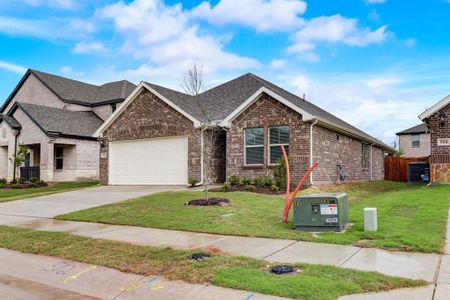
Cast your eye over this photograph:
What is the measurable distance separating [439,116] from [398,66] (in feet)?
9.65

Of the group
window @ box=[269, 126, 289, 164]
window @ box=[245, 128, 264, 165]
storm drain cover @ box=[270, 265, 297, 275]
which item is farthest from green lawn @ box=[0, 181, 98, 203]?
storm drain cover @ box=[270, 265, 297, 275]

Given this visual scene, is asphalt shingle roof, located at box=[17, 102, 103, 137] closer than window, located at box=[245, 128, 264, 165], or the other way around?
window, located at box=[245, 128, 264, 165]

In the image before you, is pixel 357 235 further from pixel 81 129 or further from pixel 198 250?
pixel 81 129

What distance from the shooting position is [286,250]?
711cm

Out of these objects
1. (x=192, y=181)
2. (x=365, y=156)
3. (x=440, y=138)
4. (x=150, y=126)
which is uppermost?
(x=150, y=126)

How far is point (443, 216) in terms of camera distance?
9672 millimetres

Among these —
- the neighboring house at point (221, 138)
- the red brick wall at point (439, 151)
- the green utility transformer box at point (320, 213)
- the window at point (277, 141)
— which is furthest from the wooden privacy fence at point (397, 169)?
the green utility transformer box at point (320, 213)

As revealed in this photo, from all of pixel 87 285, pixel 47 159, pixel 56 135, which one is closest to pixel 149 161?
pixel 56 135

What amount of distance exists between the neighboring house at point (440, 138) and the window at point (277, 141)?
6.56m

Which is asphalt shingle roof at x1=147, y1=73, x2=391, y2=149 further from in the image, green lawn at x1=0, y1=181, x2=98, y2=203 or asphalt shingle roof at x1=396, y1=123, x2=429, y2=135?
asphalt shingle roof at x1=396, y1=123, x2=429, y2=135

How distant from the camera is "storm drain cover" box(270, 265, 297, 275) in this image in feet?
18.9

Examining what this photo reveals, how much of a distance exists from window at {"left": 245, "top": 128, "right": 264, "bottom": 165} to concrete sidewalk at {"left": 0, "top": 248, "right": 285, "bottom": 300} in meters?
11.9

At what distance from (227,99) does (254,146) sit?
649 centimetres

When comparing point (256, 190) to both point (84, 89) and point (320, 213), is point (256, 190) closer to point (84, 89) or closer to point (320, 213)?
point (320, 213)
